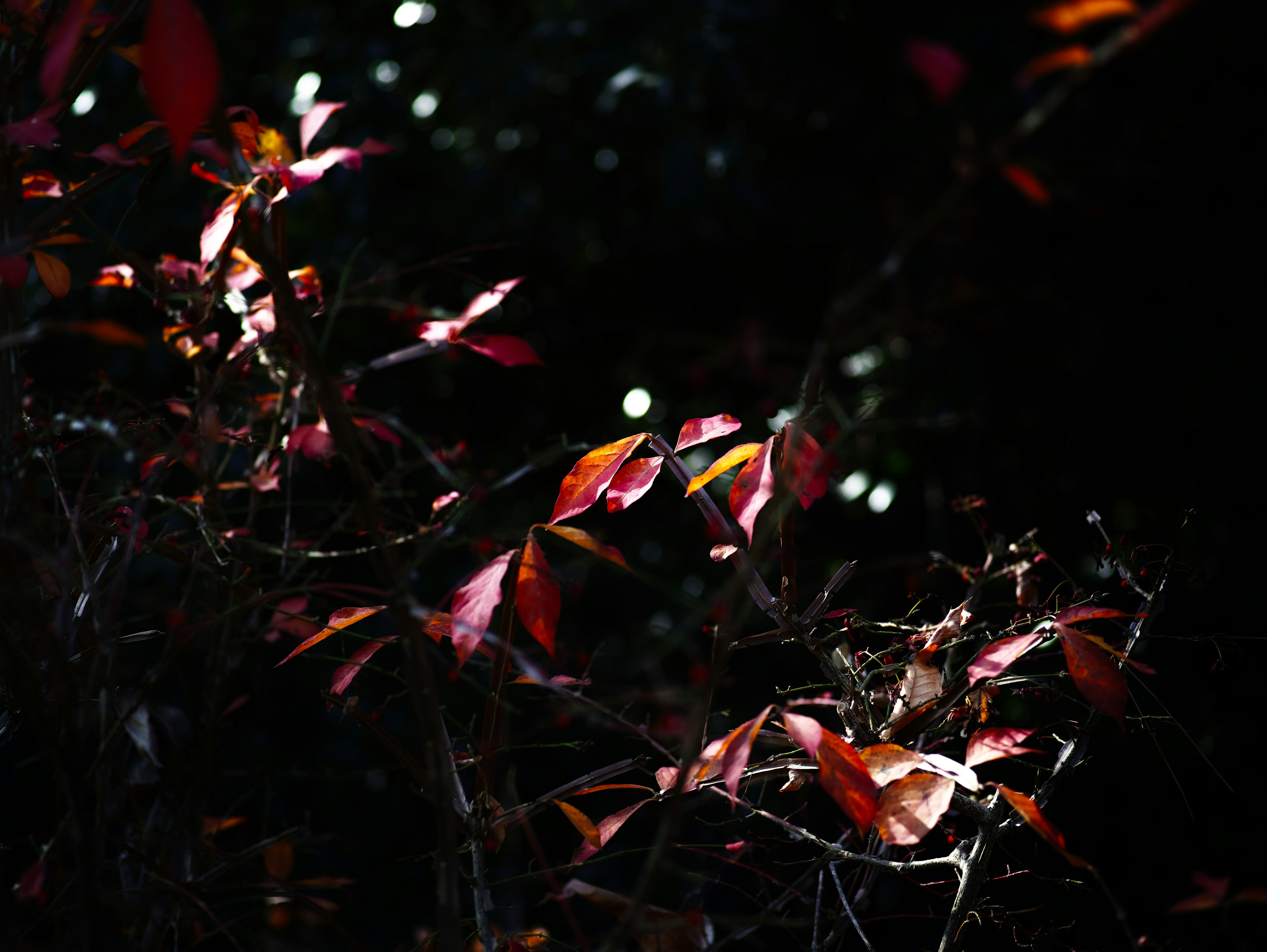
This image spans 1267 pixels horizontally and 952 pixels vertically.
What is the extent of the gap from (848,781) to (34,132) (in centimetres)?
72

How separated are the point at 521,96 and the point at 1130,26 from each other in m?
1.54

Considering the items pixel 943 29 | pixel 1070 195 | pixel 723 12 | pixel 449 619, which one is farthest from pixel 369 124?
pixel 1070 195

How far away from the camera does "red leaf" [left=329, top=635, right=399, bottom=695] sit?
2.17 ft

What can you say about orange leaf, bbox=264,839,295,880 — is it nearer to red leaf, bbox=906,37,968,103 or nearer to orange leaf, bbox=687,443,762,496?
orange leaf, bbox=687,443,762,496

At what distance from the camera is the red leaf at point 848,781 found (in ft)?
1.68

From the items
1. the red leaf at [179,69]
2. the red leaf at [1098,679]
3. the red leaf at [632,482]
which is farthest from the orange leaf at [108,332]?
the red leaf at [1098,679]

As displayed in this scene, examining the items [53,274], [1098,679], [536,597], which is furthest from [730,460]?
[53,274]

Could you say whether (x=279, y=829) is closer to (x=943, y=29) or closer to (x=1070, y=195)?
(x=1070, y=195)

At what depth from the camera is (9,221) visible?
0.67 metres

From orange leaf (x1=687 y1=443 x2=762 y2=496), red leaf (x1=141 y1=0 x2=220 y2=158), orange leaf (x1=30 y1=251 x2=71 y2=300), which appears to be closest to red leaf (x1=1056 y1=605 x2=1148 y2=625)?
orange leaf (x1=687 y1=443 x2=762 y2=496)

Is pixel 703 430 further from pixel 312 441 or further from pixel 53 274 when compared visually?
pixel 53 274

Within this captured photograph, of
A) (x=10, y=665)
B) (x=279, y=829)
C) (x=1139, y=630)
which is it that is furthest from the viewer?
(x=279, y=829)

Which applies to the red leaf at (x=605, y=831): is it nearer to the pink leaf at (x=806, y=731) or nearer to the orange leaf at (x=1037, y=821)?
the pink leaf at (x=806, y=731)

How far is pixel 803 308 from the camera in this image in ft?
6.31
